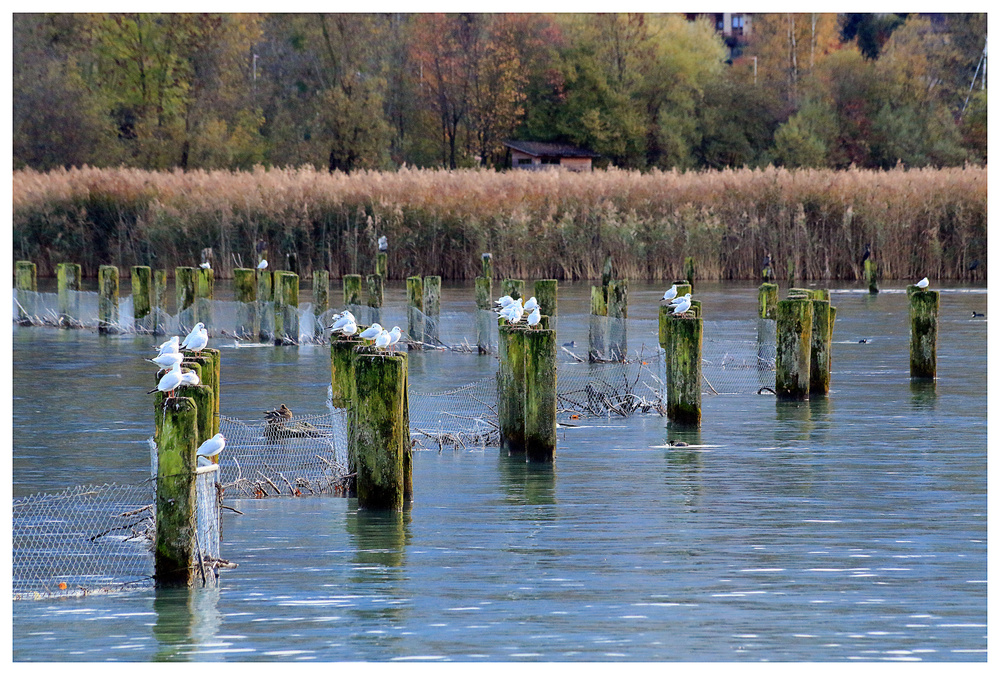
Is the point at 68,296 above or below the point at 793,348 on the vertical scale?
above

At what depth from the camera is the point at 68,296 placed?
2123 cm

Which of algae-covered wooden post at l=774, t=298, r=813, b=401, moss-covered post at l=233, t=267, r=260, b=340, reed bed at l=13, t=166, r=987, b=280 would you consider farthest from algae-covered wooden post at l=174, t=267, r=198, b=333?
algae-covered wooden post at l=774, t=298, r=813, b=401

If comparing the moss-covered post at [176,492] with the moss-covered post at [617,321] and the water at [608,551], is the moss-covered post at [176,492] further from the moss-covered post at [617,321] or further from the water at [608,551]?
the moss-covered post at [617,321]

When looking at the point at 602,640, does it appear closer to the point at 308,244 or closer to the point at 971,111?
the point at 308,244

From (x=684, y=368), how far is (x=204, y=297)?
9.40 meters

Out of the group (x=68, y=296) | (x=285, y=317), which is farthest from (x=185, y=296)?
(x=68, y=296)

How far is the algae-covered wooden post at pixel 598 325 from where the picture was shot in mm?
16609

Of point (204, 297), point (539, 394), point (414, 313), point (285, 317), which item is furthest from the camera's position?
point (204, 297)

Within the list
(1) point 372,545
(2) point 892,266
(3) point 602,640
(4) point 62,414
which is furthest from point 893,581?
(2) point 892,266

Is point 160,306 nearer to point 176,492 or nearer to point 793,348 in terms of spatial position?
point 793,348

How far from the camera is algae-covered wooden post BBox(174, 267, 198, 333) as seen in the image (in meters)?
19.3

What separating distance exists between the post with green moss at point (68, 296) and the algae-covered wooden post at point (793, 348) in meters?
11.0

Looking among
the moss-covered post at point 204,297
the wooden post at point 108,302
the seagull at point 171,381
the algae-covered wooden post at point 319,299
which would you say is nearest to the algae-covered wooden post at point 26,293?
the wooden post at point 108,302

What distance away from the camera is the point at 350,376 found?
9.97 m
